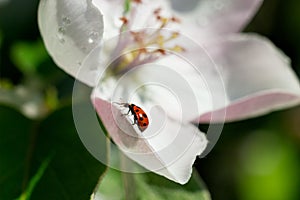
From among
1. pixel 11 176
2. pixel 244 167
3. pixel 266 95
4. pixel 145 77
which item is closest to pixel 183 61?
pixel 145 77

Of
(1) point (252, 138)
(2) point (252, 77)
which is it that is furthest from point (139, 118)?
(1) point (252, 138)

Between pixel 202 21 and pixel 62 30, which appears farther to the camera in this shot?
pixel 202 21

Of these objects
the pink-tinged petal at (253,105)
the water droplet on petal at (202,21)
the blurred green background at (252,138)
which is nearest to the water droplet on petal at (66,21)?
the pink-tinged petal at (253,105)

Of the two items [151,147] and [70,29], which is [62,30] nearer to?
[70,29]

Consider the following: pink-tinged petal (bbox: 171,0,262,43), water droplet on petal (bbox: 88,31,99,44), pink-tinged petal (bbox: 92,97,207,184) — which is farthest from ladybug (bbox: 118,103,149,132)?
pink-tinged petal (bbox: 171,0,262,43)

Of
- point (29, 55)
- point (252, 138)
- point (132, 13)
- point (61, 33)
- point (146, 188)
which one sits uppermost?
point (61, 33)

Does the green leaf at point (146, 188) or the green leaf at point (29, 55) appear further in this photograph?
the green leaf at point (29, 55)

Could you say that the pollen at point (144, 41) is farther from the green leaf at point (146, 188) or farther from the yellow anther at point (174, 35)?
the green leaf at point (146, 188)
